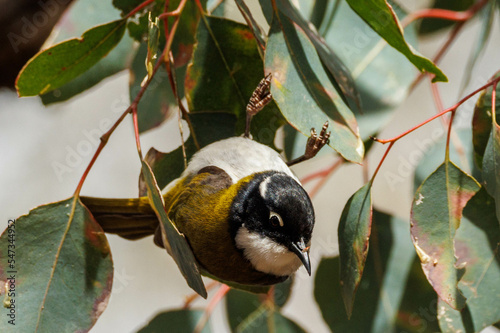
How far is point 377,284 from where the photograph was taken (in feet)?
5.96

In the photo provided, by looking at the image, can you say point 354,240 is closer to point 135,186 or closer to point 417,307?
point 417,307

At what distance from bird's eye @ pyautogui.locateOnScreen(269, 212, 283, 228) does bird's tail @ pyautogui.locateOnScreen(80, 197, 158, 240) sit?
0.36m

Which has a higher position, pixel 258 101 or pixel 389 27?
pixel 389 27

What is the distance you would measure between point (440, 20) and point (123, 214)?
148 cm

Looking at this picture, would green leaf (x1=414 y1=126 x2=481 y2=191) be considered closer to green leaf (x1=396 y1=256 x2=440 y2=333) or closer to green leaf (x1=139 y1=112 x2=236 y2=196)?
green leaf (x1=396 y1=256 x2=440 y2=333)

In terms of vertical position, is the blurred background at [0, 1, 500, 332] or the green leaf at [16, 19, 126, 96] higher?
the green leaf at [16, 19, 126, 96]

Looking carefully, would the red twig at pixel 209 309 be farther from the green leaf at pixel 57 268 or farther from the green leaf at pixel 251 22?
the green leaf at pixel 251 22

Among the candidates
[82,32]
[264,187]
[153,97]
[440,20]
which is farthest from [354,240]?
[440,20]

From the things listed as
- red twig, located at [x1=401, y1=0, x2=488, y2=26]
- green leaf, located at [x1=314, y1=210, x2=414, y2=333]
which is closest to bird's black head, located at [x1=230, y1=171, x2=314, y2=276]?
green leaf, located at [x1=314, y1=210, x2=414, y2=333]

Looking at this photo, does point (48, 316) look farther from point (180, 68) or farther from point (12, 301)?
point (180, 68)

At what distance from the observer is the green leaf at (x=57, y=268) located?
143cm

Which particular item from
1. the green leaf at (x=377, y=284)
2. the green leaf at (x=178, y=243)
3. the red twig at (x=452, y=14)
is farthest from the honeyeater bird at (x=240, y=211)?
the red twig at (x=452, y=14)

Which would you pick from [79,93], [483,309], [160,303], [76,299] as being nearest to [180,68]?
[79,93]

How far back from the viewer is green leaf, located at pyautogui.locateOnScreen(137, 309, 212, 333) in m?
1.88
